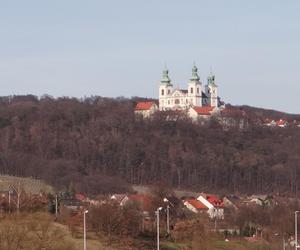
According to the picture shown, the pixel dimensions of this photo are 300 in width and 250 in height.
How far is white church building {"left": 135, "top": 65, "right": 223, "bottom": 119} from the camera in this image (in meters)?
128

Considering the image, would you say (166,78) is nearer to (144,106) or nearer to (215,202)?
(144,106)

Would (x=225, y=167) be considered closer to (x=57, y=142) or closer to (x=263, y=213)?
(x=57, y=142)

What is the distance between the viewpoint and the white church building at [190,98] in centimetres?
12775

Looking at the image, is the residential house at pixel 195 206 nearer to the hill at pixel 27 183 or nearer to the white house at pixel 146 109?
the hill at pixel 27 183

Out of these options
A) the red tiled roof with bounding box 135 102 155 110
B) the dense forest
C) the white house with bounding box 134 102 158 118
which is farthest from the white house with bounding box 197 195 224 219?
the red tiled roof with bounding box 135 102 155 110

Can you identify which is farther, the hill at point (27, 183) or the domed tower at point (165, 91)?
the domed tower at point (165, 91)

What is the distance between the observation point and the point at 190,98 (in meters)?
130

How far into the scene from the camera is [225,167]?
99.9m

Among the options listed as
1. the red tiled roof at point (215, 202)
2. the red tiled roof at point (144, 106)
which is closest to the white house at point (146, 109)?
the red tiled roof at point (144, 106)

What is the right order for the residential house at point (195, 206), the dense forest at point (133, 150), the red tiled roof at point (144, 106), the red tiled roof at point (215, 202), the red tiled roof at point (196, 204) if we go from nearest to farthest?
the residential house at point (195, 206) → the red tiled roof at point (196, 204) → the red tiled roof at point (215, 202) → the dense forest at point (133, 150) → the red tiled roof at point (144, 106)

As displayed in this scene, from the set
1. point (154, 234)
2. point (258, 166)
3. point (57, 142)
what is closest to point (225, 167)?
point (258, 166)

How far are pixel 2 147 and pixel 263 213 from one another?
166ft

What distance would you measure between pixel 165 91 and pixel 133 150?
29096 mm

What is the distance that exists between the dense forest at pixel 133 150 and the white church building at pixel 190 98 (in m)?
3.45
